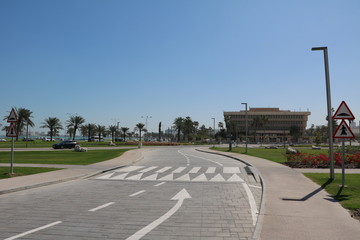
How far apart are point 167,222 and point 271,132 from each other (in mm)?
164780

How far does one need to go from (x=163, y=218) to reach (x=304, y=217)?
3.32 metres

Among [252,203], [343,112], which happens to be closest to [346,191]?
[343,112]

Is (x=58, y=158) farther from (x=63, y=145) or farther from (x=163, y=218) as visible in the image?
(x=63, y=145)

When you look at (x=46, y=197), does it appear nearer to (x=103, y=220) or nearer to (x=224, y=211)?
(x=103, y=220)

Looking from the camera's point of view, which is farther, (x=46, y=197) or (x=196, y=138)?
(x=196, y=138)

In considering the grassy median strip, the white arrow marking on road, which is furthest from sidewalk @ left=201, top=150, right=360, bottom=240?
the grassy median strip

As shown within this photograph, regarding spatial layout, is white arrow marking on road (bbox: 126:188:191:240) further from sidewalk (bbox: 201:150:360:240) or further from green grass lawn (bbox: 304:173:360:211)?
green grass lawn (bbox: 304:173:360:211)

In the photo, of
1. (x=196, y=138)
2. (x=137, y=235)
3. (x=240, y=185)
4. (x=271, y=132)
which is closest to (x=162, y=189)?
(x=240, y=185)

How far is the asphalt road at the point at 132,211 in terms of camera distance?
6168mm

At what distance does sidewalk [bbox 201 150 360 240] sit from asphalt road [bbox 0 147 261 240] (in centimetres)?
41

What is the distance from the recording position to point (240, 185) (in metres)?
12.8

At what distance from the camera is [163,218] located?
7320mm

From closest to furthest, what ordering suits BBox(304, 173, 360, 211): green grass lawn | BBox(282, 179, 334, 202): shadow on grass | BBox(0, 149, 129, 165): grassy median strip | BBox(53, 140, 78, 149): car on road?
BBox(304, 173, 360, 211): green grass lawn < BBox(282, 179, 334, 202): shadow on grass < BBox(0, 149, 129, 165): grassy median strip < BBox(53, 140, 78, 149): car on road

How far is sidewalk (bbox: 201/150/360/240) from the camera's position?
5938 millimetres
